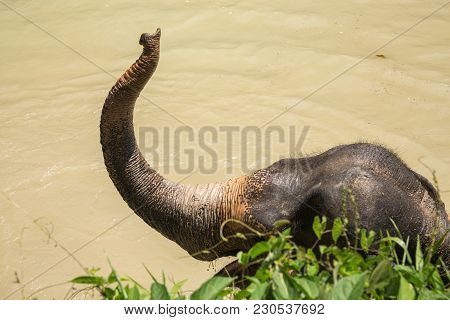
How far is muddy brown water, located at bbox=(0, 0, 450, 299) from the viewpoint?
5.30 metres

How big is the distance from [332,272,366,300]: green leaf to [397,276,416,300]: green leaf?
0.42ft

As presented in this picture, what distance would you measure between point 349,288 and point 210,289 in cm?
40

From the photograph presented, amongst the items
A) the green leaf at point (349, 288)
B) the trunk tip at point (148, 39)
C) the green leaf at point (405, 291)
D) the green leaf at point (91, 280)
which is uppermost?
the trunk tip at point (148, 39)

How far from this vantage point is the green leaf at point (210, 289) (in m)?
1.96

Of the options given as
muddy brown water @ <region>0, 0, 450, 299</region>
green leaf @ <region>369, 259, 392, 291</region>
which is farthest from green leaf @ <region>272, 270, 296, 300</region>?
muddy brown water @ <region>0, 0, 450, 299</region>

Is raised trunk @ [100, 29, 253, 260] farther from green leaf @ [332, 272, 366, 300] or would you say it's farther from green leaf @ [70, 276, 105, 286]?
green leaf @ [332, 272, 366, 300]

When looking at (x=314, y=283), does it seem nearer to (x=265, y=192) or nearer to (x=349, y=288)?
(x=349, y=288)

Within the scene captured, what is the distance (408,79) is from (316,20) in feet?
4.79

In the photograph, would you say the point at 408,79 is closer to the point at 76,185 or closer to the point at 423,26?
the point at 423,26

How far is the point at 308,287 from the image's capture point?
197cm

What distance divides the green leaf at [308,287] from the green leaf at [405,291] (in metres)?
0.23

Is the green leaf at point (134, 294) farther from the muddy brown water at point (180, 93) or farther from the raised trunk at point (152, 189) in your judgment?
the muddy brown water at point (180, 93)

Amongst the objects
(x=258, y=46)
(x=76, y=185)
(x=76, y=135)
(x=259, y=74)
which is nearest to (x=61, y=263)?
(x=76, y=185)

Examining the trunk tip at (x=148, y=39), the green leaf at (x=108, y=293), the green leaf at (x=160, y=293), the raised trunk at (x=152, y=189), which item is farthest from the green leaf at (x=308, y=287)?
the trunk tip at (x=148, y=39)
